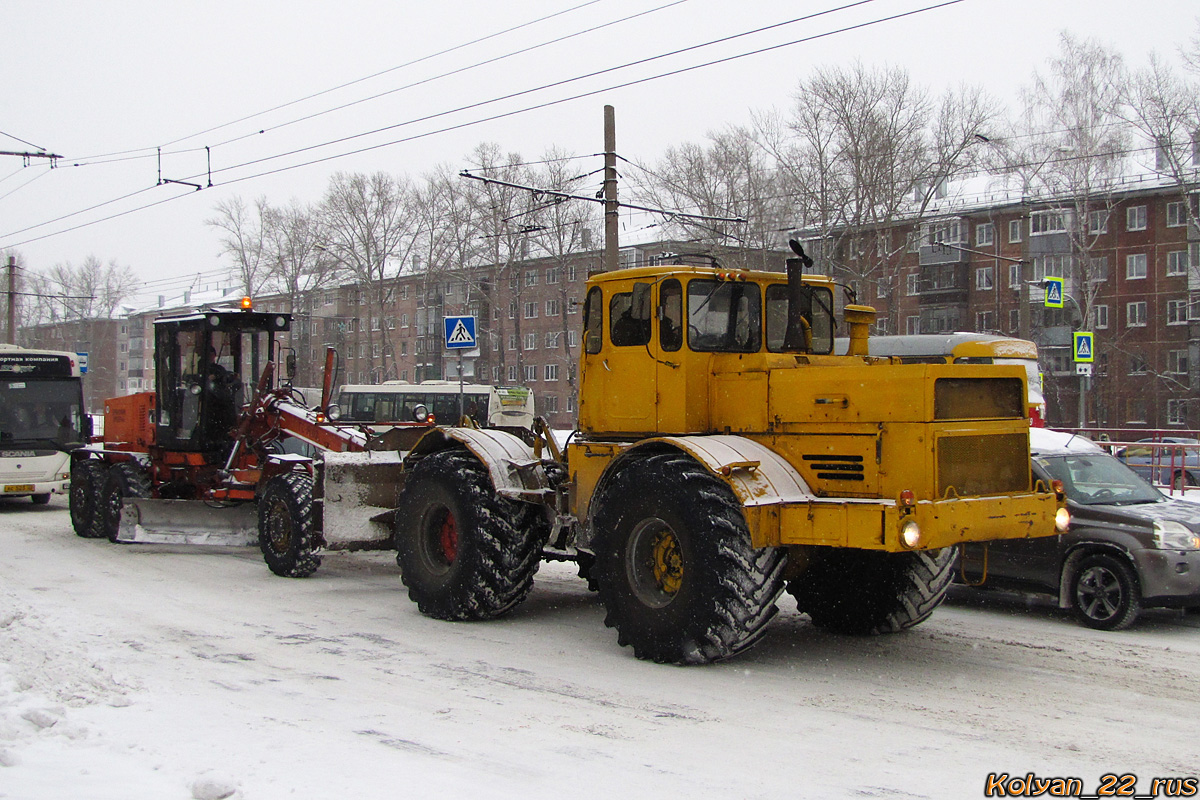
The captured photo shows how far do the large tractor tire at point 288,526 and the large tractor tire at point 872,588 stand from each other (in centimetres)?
539

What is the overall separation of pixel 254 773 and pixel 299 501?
21.5ft

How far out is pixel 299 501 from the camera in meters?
11.4

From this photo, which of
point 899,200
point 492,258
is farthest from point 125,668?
point 492,258

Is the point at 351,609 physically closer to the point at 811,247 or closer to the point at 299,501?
the point at 299,501

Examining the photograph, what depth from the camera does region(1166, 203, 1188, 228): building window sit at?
49750 mm

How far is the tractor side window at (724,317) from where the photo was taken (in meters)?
8.14

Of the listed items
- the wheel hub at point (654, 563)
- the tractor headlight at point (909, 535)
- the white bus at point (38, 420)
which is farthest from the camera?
the white bus at point (38, 420)

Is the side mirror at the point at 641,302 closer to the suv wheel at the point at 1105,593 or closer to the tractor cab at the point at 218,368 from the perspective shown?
the suv wheel at the point at 1105,593

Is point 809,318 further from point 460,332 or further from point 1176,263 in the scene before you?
point 1176,263

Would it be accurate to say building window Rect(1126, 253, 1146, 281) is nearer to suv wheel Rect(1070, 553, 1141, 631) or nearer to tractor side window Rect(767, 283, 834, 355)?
suv wheel Rect(1070, 553, 1141, 631)

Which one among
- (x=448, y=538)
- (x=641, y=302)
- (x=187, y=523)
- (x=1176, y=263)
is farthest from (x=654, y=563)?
(x=1176, y=263)

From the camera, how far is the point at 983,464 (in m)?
7.20

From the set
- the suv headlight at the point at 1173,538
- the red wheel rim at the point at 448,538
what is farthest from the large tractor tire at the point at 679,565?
the suv headlight at the point at 1173,538

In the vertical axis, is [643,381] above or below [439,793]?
above
